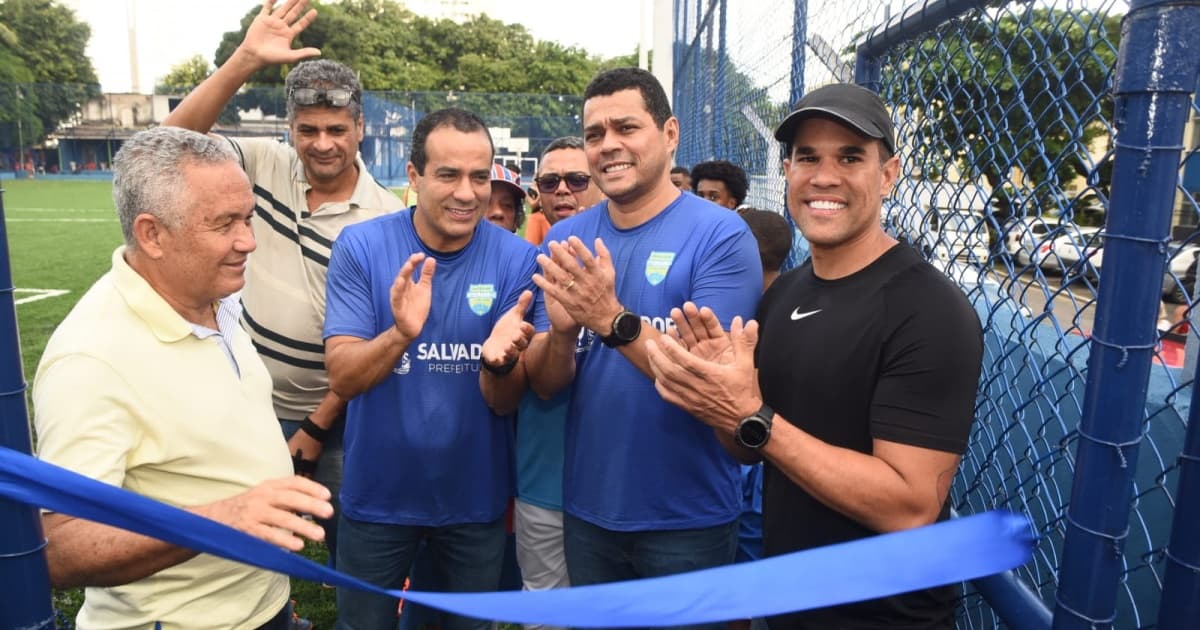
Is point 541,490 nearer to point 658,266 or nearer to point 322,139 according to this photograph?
point 658,266

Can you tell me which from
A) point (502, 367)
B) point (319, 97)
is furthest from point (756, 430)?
point (319, 97)

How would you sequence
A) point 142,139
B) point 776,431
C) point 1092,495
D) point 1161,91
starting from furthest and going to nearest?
point 142,139 < point 776,431 < point 1092,495 < point 1161,91

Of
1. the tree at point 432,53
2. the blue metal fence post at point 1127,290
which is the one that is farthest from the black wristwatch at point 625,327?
the tree at point 432,53

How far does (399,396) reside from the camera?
8.07ft

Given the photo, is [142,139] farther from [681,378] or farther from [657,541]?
[657,541]

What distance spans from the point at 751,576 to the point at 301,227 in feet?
8.63

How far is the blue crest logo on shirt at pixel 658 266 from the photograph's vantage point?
2.27 metres

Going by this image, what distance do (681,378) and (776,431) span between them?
24cm

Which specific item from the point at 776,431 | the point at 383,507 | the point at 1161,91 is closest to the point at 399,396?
the point at 383,507

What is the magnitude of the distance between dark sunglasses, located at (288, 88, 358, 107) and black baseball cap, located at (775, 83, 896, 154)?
2.04 meters

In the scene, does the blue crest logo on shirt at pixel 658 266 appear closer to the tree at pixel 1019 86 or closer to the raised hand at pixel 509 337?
the raised hand at pixel 509 337

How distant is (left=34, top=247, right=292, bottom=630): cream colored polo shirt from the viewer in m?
1.53

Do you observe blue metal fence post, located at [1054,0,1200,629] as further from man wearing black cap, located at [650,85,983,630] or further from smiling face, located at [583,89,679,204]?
smiling face, located at [583,89,679,204]

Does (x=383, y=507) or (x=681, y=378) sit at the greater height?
(x=681, y=378)
